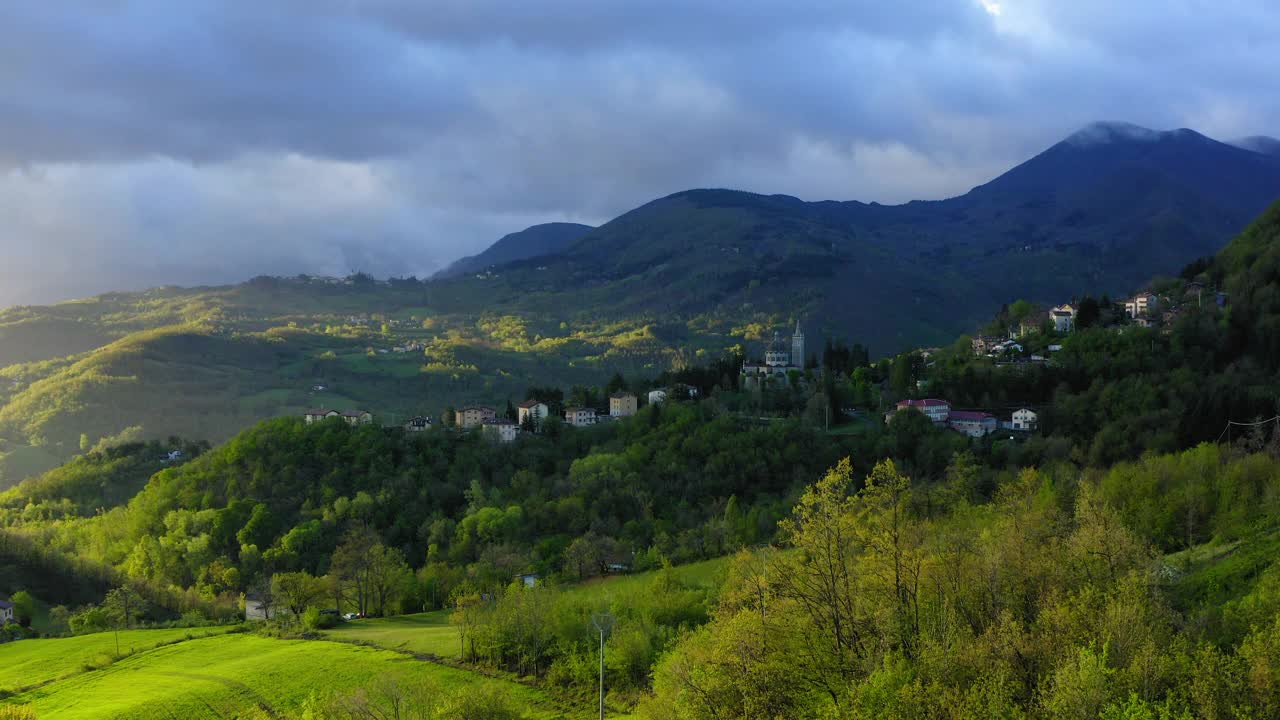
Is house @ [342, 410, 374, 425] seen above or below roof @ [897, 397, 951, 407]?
below

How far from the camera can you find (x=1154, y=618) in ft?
65.6

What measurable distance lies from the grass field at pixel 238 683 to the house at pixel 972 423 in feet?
155

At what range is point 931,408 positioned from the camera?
2768 inches

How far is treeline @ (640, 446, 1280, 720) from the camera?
55.0ft

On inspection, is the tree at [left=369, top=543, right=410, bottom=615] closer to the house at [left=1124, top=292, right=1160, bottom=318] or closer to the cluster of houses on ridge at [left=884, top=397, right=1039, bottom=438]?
the cluster of houses on ridge at [left=884, top=397, right=1039, bottom=438]

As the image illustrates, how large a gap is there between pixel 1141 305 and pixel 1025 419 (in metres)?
25.2

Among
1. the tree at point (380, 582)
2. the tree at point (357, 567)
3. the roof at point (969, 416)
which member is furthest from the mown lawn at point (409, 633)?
the roof at point (969, 416)

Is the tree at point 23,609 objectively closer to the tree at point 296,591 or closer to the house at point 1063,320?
the tree at point 296,591

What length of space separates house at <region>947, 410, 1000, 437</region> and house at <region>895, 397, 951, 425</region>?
618 mm

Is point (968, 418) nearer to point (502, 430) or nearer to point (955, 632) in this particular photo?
point (502, 430)

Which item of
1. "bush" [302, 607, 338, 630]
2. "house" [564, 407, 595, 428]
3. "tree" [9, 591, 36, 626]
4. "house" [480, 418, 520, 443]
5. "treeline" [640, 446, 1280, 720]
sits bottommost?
"tree" [9, 591, 36, 626]

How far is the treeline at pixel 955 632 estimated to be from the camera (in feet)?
55.0

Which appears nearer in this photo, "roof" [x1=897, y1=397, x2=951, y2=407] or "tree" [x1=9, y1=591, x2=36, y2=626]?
"tree" [x1=9, y1=591, x2=36, y2=626]

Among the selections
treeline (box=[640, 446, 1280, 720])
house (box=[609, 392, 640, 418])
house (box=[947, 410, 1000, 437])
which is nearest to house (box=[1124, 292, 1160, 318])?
house (box=[947, 410, 1000, 437])
